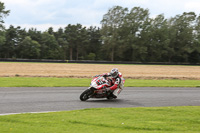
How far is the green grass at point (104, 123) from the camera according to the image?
21.1 ft

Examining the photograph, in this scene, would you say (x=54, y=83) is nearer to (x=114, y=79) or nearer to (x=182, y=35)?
(x=114, y=79)

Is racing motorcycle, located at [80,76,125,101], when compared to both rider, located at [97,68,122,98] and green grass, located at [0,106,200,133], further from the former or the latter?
green grass, located at [0,106,200,133]

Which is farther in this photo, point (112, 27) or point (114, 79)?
point (112, 27)

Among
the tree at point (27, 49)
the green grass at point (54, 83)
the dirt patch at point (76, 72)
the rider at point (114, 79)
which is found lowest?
the green grass at point (54, 83)

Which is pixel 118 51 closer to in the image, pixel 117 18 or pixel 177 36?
pixel 117 18

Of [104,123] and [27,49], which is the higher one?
[27,49]

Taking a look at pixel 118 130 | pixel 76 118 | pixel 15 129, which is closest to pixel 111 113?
pixel 76 118

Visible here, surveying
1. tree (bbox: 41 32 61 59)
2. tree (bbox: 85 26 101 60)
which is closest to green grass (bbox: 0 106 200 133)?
tree (bbox: 41 32 61 59)

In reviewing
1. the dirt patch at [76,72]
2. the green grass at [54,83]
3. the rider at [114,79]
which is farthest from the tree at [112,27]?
the rider at [114,79]

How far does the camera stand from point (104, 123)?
281 inches

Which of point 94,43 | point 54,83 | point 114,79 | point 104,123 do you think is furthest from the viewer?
point 94,43

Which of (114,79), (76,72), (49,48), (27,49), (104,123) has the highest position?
(49,48)

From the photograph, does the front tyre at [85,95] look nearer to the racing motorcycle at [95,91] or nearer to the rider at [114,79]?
the racing motorcycle at [95,91]

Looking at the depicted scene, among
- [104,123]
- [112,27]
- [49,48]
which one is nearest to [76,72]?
[104,123]
